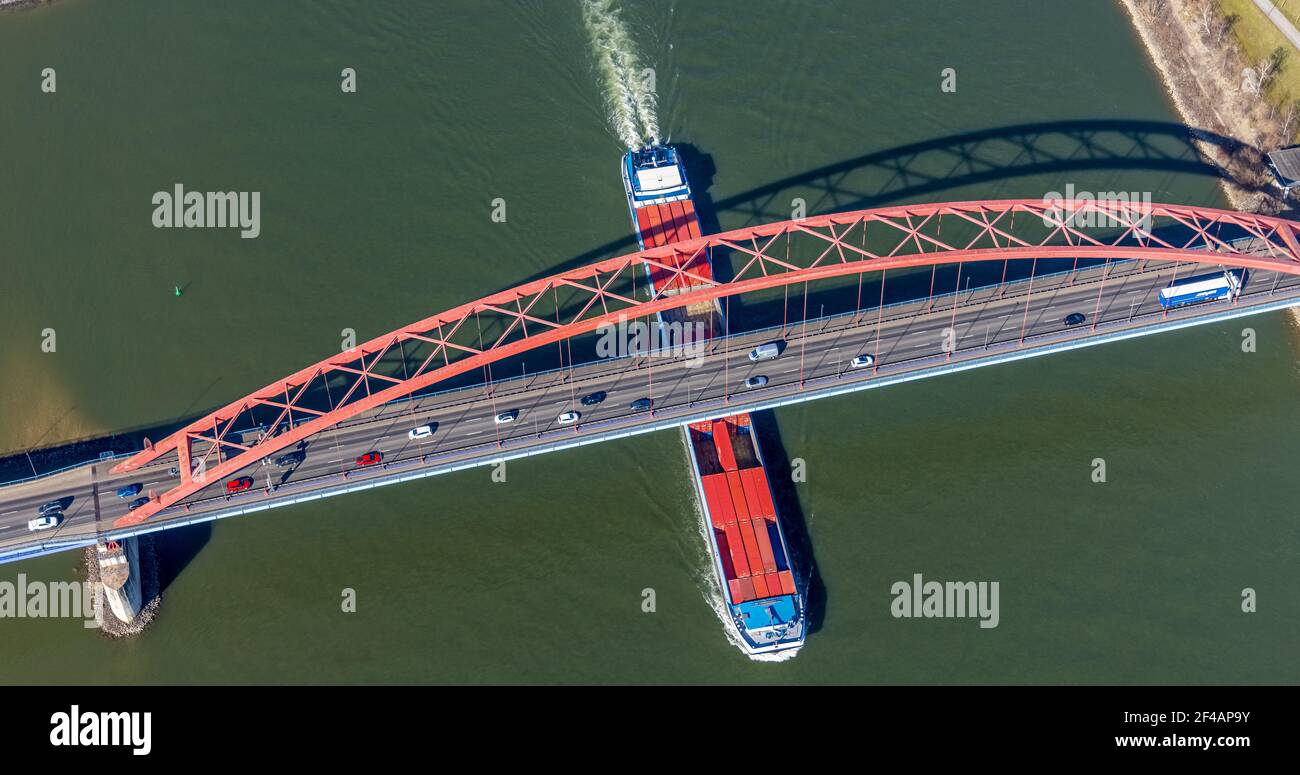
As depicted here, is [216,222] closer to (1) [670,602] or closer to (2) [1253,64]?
(1) [670,602]

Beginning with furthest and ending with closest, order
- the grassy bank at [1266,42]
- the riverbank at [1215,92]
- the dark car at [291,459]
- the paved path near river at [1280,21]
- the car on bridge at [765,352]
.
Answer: the paved path near river at [1280,21] → the grassy bank at [1266,42] → the riverbank at [1215,92] → the car on bridge at [765,352] → the dark car at [291,459]

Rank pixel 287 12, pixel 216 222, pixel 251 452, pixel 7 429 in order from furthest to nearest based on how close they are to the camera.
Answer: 1. pixel 287 12
2. pixel 216 222
3. pixel 7 429
4. pixel 251 452

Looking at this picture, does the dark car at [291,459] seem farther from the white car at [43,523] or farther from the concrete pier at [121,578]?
the white car at [43,523]

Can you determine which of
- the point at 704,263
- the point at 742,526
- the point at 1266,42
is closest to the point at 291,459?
the point at 742,526

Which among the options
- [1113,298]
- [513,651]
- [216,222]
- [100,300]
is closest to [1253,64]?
[1113,298]

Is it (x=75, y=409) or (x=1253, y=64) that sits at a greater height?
(x=1253, y=64)

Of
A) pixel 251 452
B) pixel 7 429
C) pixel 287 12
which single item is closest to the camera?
pixel 251 452

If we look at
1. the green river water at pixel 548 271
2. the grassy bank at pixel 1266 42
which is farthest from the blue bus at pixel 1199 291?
the grassy bank at pixel 1266 42

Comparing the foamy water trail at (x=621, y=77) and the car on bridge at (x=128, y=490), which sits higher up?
the foamy water trail at (x=621, y=77)
